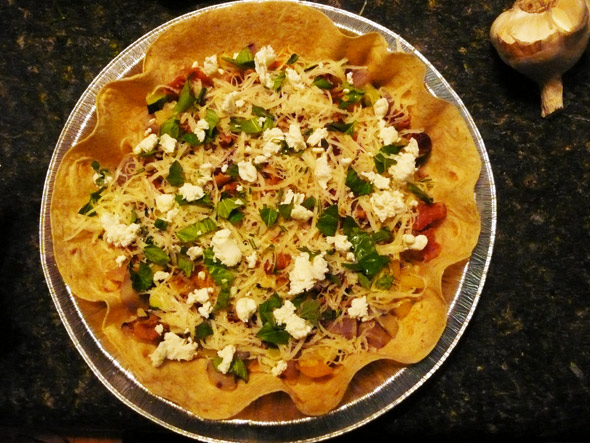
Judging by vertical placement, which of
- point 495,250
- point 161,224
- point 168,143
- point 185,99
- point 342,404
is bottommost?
point 342,404

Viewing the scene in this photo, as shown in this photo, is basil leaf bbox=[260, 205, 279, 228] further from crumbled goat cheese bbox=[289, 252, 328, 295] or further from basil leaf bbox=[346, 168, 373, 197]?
basil leaf bbox=[346, 168, 373, 197]

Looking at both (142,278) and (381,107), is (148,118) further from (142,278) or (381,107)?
(381,107)

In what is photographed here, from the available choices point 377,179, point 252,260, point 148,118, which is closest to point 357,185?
point 377,179

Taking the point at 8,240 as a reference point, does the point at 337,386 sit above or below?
below

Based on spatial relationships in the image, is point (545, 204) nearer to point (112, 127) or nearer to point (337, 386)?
point (337, 386)

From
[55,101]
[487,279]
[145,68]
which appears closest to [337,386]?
[487,279]

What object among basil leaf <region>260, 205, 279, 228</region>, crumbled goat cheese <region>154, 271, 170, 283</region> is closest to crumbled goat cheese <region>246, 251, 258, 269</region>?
basil leaf <region>260, 205, 279, 228</region>

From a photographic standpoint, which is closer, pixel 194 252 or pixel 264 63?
pixel 194 252
